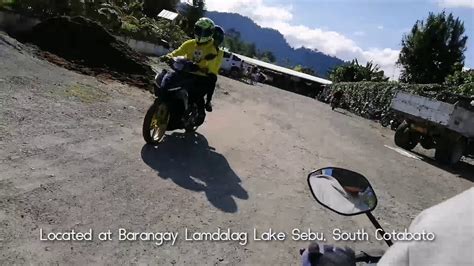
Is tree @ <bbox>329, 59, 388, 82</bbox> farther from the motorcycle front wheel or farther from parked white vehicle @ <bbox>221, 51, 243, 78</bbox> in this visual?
the motorcycle front wheel

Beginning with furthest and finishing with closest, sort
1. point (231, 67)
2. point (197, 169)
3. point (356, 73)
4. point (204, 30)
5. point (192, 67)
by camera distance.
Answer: point (356, 73)
point (231, 67)
point (204, 30)
point (192, 67)
point (197, 169)

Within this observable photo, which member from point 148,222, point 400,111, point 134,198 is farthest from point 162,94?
point 400,111

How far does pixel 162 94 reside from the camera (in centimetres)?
685

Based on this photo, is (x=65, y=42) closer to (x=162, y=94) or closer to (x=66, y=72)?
(x=66, y=72)

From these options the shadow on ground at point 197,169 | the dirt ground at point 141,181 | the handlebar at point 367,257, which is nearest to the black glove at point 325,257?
the handlebar at point 367,257

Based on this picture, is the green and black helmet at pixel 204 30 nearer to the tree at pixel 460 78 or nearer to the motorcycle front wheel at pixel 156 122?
the motorcycle front wheel at pixel 156 122

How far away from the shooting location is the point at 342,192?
1.88 metres

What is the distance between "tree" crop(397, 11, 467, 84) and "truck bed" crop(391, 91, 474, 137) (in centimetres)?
2996

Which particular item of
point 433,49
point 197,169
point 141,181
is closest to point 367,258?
point 141,181

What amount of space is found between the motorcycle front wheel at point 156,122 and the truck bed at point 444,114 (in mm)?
8338

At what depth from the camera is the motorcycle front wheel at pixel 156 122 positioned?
21.8 ft

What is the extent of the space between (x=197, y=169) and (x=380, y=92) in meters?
25.4

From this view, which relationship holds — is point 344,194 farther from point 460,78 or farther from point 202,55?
point 460,78

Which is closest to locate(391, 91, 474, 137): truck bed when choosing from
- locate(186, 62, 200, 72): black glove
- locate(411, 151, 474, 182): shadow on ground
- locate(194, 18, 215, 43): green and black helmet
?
locate(411, 151, 474, 182): shadow on ground
